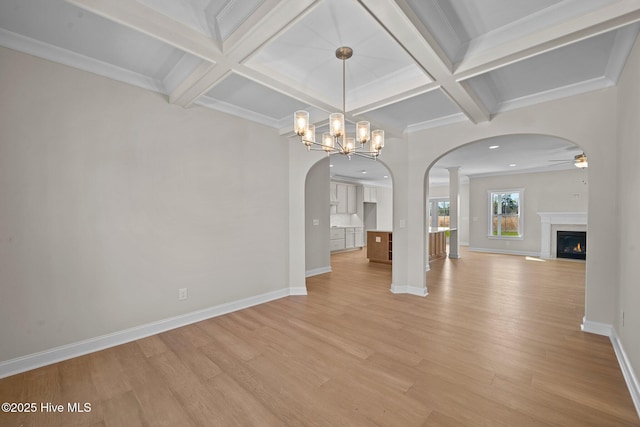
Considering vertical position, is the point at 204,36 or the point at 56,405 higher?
the point at 204,36

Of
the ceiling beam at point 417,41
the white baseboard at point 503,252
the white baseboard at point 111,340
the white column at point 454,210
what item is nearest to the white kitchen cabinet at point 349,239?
the white column at point 454,210

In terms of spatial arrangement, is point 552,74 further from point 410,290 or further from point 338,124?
point 410,290

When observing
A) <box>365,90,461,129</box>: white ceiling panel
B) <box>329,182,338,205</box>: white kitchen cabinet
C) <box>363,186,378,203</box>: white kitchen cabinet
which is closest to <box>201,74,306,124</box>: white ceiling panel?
<box>365,90,461,129</box>: white ceiling panel

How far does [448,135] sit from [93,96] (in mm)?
4318

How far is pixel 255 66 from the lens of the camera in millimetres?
2422

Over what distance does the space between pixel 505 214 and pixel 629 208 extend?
24.8 ft

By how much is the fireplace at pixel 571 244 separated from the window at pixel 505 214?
1.00 meters

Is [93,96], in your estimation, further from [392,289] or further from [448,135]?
[392,289]

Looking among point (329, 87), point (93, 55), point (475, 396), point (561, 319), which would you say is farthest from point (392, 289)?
point (93, 55)

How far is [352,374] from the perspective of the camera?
2.17 metres

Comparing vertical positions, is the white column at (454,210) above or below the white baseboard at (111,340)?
above

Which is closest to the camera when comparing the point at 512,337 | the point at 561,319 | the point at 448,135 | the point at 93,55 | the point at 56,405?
the point at 56,405

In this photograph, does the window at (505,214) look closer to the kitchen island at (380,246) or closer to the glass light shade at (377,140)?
the kitchen island at (380,246)

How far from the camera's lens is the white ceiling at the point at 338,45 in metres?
1.78
